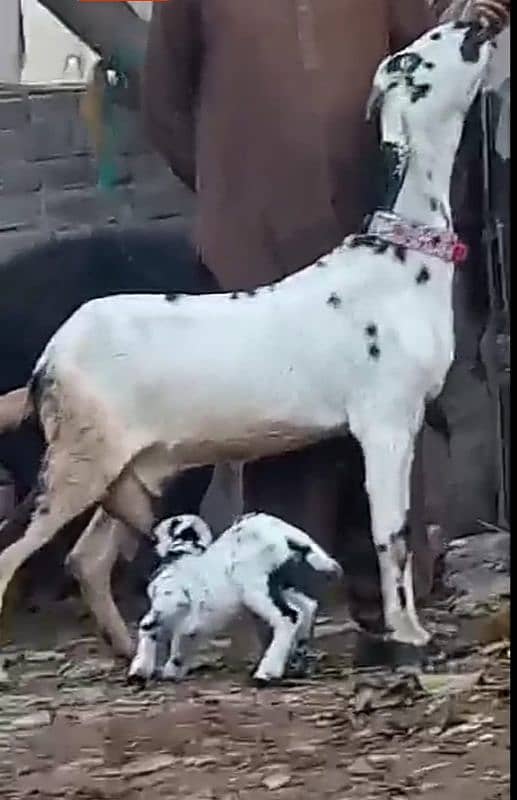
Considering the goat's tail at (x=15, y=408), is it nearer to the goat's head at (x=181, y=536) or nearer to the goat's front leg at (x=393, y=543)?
the goat's head at (x=181, y=536)

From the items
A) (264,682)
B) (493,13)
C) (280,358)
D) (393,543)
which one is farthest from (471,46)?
(264,682)

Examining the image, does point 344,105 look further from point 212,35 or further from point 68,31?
point 68,31

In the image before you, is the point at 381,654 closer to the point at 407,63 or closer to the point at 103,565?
the point at 103,565

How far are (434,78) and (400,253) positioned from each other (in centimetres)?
13

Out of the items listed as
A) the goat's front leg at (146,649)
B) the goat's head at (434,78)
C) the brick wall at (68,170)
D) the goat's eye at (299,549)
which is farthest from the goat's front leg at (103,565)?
the goat's head at (434,78)

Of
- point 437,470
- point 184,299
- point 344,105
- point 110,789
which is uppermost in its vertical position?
point 344,105

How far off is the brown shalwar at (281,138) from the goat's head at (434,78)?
1 centimetres

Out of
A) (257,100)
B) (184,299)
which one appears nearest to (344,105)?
(257,100)

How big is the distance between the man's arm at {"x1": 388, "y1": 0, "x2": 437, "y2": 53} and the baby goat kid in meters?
0.36

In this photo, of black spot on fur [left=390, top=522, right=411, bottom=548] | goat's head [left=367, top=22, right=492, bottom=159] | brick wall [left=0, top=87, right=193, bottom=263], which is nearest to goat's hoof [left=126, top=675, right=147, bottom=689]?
black spot on fur [left=390, top=522, right=411, bottom=548]

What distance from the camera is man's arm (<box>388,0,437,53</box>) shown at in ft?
4.56

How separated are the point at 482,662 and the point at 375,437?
0.62 ft

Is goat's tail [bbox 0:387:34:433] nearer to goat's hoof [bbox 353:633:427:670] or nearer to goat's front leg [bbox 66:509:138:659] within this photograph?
goat's front leg [bbox 66:509:138:659]

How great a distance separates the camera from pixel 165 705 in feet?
4.57
